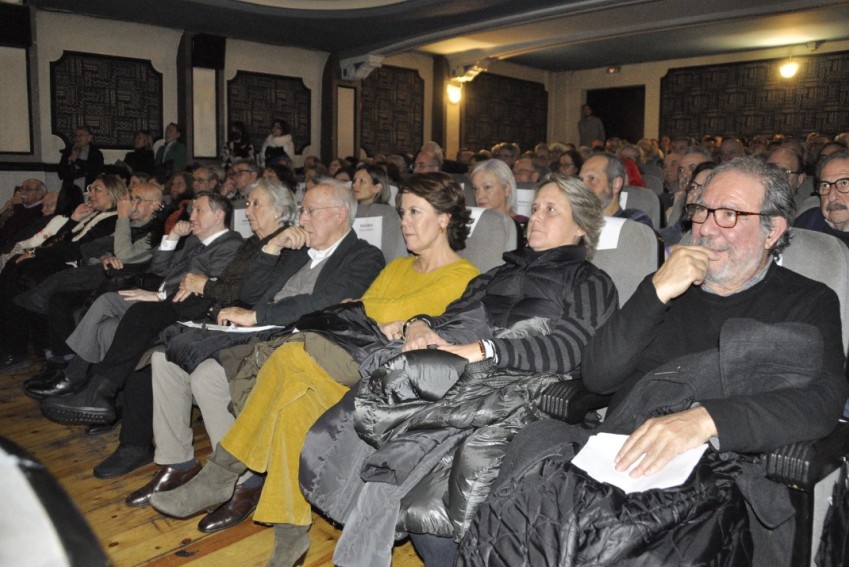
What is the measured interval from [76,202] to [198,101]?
4.17 m

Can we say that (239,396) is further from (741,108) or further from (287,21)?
(741,108)

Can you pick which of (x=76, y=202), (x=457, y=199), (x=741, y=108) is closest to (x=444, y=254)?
(x=457, y=199)

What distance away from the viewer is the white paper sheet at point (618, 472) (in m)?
1.28

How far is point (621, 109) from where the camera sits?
1270 cm

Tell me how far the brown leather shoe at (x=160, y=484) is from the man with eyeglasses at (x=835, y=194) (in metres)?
2.44

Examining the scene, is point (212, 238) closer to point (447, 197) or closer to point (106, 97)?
point (447, 197)

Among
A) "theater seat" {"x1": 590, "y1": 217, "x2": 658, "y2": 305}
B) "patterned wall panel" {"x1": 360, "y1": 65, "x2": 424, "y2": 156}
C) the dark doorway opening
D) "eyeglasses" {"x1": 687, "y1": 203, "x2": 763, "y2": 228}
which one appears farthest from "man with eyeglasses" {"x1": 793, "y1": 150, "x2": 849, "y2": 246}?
the dark doorway opening

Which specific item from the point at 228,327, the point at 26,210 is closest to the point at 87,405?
the point at 228,327

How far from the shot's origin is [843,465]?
1.48 m

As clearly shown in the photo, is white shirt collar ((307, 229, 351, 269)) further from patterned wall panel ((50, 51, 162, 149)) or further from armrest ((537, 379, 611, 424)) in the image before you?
patterned wall panel ((50, 51, 162, 149))

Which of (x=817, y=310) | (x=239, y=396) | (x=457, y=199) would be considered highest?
(x=457, y=199)

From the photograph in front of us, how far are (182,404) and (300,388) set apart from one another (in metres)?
0.73

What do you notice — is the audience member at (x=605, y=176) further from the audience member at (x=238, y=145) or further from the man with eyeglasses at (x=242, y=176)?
the audience member at (x=238, y=145)

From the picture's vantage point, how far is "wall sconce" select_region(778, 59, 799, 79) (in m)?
10.5
